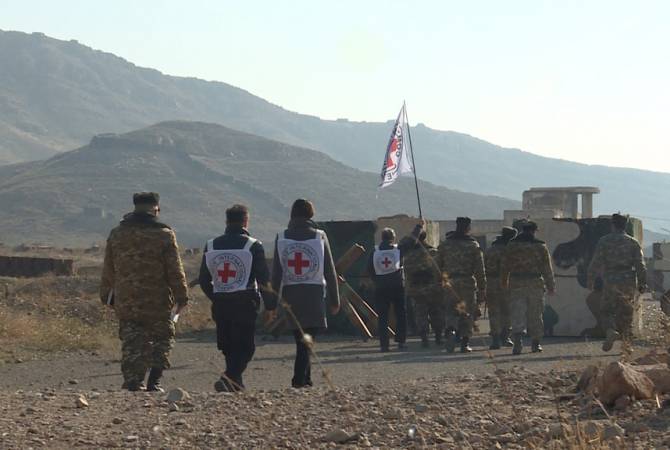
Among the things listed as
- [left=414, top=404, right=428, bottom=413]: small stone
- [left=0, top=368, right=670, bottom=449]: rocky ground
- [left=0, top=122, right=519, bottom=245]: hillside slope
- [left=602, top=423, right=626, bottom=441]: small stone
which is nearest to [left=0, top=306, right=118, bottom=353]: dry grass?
[left=0, top=368, right=670, bottom=449]: rocky ground

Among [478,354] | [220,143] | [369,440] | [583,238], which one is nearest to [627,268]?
[478,354]

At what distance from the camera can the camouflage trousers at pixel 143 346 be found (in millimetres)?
10914

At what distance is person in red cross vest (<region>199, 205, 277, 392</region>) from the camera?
425 inches

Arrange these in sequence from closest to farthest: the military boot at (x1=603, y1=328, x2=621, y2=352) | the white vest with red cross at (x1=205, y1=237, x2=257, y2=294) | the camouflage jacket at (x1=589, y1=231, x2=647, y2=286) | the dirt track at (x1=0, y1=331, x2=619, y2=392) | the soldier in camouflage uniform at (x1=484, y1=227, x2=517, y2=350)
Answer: the white vest with red cross at (x1=205, y1=237, x2=257, y2=294) < the dirt track at (x1=0, y1=331, x2=619, y2=392) < the military boot at (x1=603, y1=328, x2=621, y2=352) < the camouflage jacket at (x1=589, y1=231, x2=647, y2=286) < the soldier in camouflage uniform at (x1=484, y1=227, x2=517, y2=350)

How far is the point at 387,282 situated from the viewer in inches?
693

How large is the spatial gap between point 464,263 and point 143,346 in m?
6.69

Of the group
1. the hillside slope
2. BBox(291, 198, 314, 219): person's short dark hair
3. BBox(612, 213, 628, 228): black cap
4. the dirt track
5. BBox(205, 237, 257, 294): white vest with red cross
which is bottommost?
the dirt track

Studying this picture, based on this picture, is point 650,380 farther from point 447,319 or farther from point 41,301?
point 41,301

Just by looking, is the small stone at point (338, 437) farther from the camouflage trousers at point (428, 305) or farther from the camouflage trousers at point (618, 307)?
the camouflage trousers at point (428, 305)

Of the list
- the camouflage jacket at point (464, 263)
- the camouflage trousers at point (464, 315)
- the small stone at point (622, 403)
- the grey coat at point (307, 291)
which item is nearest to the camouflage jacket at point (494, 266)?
the camouflage trousers at point (464, 315)

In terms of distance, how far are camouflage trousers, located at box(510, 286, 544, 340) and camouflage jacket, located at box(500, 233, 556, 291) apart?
0.27ft

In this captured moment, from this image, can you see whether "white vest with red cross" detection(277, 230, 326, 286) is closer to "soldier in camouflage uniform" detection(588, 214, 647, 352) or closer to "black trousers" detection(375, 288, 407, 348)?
"soldier in camouflage uniform" detection(588, 214, 647, 352)

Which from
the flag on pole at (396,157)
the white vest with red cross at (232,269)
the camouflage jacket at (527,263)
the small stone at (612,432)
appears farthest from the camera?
the flag on pole at (396,157)

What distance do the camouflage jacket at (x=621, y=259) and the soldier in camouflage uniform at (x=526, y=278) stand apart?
61cm
